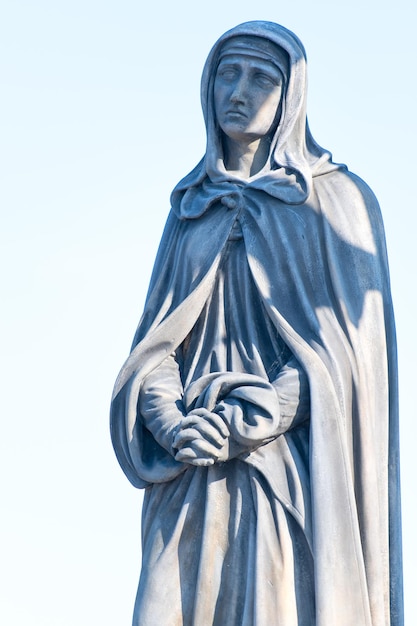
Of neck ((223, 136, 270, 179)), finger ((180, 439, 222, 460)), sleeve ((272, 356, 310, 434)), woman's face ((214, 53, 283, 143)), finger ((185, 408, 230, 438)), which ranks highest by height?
woman's face ((214, 53, 283, 143))

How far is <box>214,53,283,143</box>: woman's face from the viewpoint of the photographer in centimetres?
1698

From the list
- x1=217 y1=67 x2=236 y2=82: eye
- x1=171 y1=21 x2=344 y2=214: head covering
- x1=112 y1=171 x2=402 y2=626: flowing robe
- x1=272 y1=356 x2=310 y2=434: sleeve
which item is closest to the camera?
x1=112 y1=171 x2=402 y2=626: flowing robe

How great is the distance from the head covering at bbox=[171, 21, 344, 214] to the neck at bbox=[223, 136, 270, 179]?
0.32ft

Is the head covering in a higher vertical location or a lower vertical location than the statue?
higher

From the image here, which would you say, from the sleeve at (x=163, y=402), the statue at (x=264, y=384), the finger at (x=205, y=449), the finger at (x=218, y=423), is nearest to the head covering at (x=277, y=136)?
the statue at (x=264, y=384)

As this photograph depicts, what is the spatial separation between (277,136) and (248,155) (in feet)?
Answer: 0.98

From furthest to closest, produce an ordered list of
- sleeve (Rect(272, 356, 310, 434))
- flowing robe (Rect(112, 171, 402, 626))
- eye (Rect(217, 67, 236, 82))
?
eye (Rect(217, 67, 236, 82)), sleeve (Rect(272, 356, 310, 434)), flowing robe (Rect(112, 171, 402, 626))

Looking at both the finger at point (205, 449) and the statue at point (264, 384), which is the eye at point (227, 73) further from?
the finger at point (205, 449)

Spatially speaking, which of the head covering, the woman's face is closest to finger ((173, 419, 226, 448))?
the head covering

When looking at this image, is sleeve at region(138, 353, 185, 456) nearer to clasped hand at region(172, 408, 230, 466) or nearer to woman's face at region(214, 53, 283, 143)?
clasped hand at region(172, 408, 230, 466)

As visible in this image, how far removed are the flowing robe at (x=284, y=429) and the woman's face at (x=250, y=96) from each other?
0.45m

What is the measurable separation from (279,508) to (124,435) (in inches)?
49.6

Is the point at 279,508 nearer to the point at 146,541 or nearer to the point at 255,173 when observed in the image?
the point at 146,541

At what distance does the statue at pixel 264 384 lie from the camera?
1596cm
